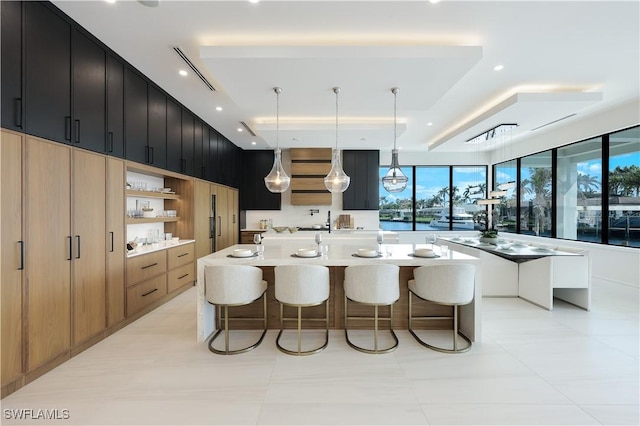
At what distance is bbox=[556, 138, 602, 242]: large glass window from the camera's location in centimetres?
550

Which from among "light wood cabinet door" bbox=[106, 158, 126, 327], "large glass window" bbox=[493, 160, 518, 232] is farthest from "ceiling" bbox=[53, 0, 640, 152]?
"large glass window" bbox=[493, 160, 518, 232]

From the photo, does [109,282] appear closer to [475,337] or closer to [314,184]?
[475,337]

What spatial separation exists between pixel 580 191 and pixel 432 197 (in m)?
3.39

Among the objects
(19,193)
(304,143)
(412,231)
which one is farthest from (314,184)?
(19,193)

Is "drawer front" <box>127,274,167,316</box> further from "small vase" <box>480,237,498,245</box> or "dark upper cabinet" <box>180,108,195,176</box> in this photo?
"small vase" <box>480,237,498,245</box>

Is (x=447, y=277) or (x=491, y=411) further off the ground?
(x=447, y=277)

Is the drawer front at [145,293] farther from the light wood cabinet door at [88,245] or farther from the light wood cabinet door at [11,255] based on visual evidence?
the light wood cabinet door at [11,255]

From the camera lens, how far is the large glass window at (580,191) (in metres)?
5.50

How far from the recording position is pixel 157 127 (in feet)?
13.3

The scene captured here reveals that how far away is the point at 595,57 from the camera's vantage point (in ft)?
10.7

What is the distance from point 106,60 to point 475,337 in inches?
189

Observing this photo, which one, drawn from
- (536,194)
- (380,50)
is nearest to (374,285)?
(380,50)

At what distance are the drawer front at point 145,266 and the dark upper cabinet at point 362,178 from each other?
4.72 m

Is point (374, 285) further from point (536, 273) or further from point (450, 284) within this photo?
point (536, 273)
